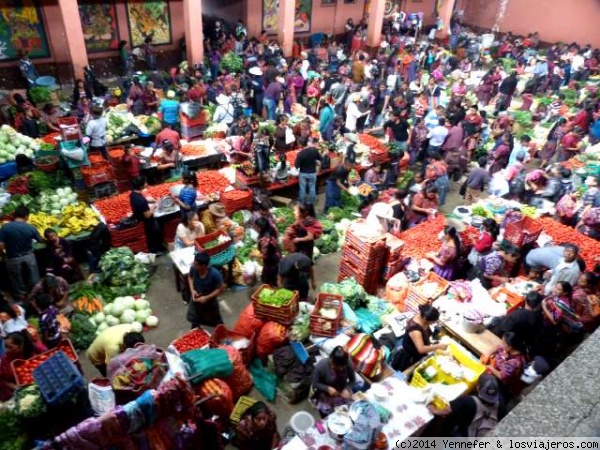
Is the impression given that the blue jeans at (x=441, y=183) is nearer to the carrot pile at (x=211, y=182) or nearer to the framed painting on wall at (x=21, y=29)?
the carrot pile at (x=211, y=182)

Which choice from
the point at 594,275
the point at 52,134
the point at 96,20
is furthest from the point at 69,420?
the point at 96,20

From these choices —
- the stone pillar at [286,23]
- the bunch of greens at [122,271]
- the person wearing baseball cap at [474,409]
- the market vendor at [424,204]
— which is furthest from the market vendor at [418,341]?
the stone pillar at [286,23]

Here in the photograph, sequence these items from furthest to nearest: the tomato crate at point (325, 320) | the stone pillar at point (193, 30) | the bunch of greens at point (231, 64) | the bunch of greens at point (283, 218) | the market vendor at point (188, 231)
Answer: the bunch of greens at point (231, 64)
the stone pillar at point (193, 30)
the bunch of greens at point (283, 218)
the market vendor at point (188, 231)
the tomato crate at point (325, 320)

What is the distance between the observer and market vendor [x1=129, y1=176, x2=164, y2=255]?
323 inches

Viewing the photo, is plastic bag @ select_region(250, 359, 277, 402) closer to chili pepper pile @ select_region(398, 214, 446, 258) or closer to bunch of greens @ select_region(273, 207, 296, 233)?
chili pepper pile @ select_region(398, 214, 446, 258)

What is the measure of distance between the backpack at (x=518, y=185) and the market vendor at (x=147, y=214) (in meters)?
7.53

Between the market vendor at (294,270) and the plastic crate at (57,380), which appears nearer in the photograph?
the plastic crate at (57,380)

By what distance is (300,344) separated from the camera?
6.36 m

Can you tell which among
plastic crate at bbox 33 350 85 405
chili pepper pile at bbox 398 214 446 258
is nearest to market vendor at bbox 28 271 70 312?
plastic crate at bbox 33 350 85 405

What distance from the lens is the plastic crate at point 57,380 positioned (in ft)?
14.1

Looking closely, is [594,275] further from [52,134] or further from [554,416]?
[52,134]

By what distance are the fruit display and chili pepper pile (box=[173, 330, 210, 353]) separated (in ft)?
21.5

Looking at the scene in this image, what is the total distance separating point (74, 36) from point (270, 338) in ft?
42.5

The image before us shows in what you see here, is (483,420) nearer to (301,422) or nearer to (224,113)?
(301,422)
